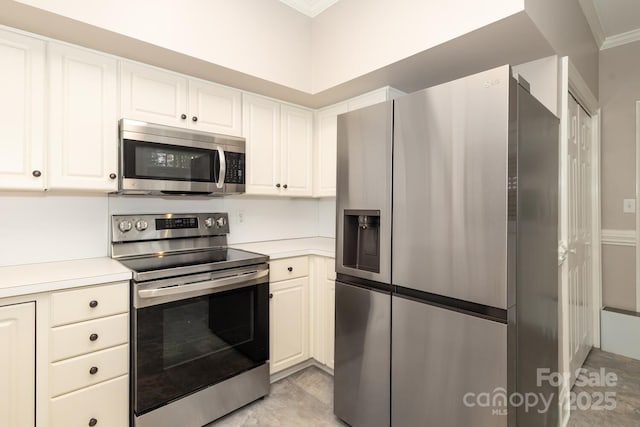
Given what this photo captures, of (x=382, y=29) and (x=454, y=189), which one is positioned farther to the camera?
(x=382, y=29)

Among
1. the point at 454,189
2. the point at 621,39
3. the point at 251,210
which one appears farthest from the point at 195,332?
the point at 621,39

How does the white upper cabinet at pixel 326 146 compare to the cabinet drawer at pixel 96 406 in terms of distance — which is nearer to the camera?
the cabinet drawer at pixel 96 406

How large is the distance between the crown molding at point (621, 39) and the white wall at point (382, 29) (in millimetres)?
2126

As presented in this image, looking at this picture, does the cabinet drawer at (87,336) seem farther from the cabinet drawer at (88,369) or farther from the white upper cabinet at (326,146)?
the white upper cabinet at (326,146)

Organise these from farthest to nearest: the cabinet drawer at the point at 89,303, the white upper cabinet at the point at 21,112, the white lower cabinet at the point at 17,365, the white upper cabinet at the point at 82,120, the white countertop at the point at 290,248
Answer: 1. the white countertop at the point at 290,248
2. the white upper cabinet at the point at 82,120
3. the white upper cabinet at the point at 21,112
4. the cabinet drawer at the point at 89,303
5. the white lower cabinet at the point at 17,365

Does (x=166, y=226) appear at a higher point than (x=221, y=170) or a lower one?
lower

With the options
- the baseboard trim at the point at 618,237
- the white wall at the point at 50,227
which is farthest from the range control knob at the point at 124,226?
the baseboard trim at the point at 618,237

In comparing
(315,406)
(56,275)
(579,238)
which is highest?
(579,238)

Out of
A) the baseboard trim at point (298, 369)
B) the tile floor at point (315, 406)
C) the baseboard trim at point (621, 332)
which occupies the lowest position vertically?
the tile floor at point (315, 406)

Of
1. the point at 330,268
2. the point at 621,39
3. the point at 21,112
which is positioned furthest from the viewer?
the point at 621,39

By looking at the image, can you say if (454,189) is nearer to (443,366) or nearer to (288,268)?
(443,366)

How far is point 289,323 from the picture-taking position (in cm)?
233

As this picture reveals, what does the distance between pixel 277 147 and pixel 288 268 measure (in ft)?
3.20

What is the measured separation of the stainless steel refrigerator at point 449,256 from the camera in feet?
4.05
